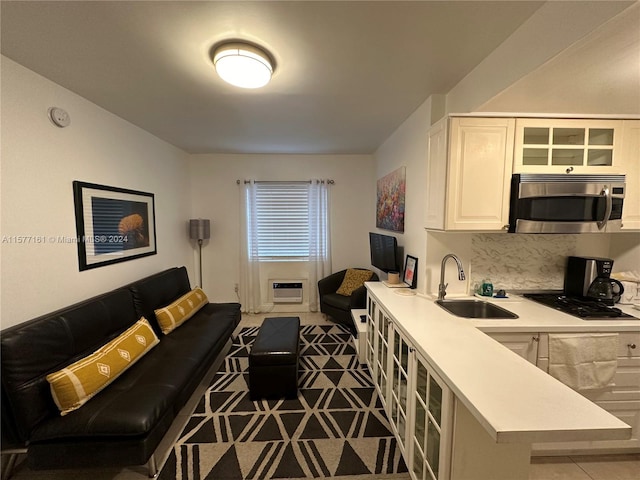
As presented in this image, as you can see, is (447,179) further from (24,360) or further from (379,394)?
(24,360)

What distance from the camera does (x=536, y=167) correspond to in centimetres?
194

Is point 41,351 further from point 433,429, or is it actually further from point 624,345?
point 624,345

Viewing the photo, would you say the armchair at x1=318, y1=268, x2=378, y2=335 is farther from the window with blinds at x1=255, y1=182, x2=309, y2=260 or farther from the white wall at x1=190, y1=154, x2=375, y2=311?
the window with blinds at x1=255, y1=182, x2=309, y2=260

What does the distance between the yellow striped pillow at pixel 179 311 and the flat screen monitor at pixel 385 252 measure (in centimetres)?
226

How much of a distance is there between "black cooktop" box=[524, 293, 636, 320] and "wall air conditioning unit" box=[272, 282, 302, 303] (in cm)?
304

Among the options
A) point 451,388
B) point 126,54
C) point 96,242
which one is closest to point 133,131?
point 96,242

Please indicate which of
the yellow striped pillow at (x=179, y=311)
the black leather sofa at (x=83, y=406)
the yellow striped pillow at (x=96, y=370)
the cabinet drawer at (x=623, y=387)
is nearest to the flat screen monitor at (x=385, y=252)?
the cabinet drawer at (x=623, y=387)

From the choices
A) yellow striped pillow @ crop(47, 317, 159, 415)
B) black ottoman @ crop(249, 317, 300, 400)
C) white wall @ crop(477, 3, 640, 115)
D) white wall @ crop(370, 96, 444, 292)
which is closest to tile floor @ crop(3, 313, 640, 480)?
yellow striped pillow @ crop(47, 317, 159, 415)

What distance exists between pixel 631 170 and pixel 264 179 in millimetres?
3977

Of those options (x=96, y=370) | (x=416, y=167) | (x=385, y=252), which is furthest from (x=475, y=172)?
(x=96, y=370)

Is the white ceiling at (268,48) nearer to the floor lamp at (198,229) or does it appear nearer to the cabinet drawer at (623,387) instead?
the floor lamp at (198,229)

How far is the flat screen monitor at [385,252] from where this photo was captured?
2877 mm

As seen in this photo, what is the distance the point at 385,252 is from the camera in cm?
309

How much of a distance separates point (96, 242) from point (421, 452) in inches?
113
